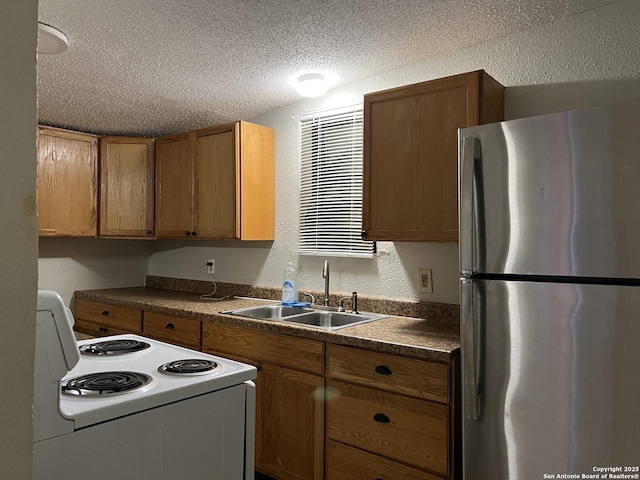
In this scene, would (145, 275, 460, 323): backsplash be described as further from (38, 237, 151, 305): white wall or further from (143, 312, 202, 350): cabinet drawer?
(143, 312, 202, 350): cabinet drawer

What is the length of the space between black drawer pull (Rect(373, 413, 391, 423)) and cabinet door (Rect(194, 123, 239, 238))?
61.7 inches

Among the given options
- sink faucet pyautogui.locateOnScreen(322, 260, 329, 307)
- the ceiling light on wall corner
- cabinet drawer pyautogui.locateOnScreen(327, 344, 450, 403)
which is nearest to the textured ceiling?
the ceiling light on wall corner

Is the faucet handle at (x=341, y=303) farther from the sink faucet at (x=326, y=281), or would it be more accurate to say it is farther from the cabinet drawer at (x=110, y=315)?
the cabinet drawer at (x=110, y=315)

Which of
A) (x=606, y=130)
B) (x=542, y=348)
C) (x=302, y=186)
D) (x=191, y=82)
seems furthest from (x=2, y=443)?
(x=302, y=186)

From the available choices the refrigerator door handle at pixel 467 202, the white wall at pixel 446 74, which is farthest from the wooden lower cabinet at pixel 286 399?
the refrigerator door handle at pixel 467 202

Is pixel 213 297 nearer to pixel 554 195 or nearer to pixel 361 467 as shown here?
pixel 361 467

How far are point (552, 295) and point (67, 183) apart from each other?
348cm

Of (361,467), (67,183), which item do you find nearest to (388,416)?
(361,467)

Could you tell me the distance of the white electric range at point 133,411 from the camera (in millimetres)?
1053

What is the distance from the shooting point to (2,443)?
456mm

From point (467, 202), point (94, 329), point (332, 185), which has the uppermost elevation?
point (332, 185)

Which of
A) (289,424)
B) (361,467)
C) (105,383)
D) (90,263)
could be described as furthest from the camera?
(90,263)

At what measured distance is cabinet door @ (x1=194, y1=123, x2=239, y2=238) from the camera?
3.20 metres

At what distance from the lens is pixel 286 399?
97.0 inches
